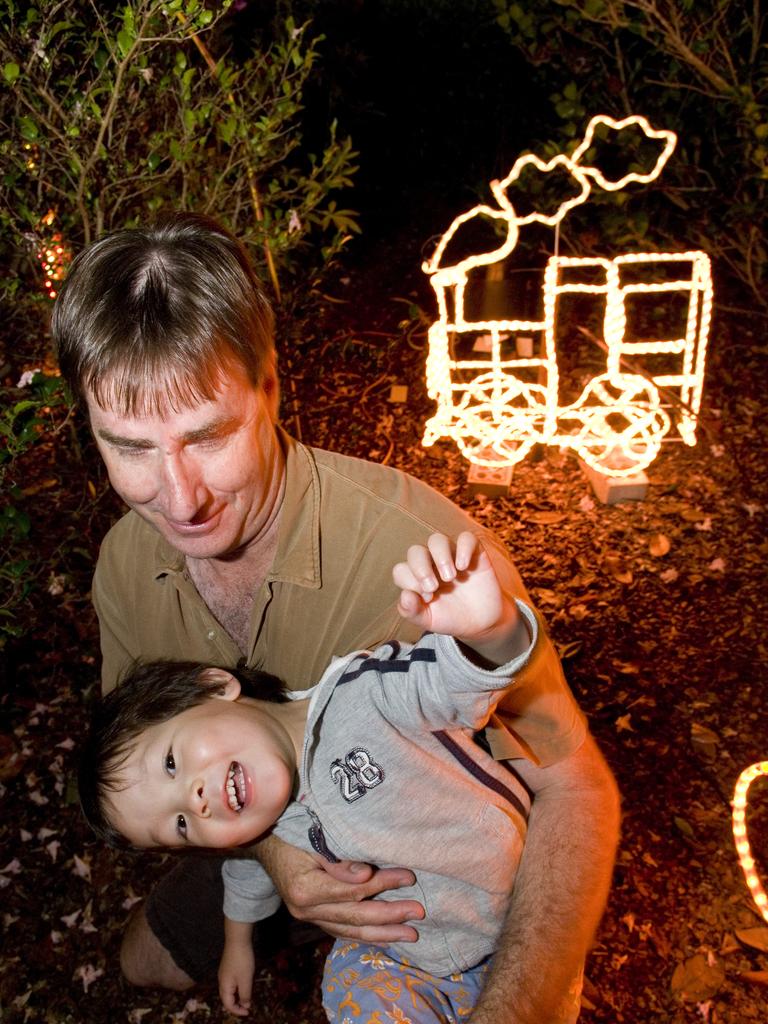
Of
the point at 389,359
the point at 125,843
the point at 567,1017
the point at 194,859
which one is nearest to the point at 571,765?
the point at 567,1017

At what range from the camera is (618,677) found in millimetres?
3914

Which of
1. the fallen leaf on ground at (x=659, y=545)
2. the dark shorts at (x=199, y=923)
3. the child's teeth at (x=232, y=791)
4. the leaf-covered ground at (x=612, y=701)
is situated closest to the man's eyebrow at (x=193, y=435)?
the child's teeth at (x=232, y=791)

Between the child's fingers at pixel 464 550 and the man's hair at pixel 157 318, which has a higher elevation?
the man's hair at pixel 157 318

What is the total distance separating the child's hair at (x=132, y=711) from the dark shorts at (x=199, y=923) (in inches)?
21.3

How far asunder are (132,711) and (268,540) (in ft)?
1.89

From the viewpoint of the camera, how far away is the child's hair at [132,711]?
2195 millimetres

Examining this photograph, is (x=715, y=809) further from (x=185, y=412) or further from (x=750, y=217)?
(x=750, y=217)

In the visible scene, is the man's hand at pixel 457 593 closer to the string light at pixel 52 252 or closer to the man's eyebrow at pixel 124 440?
the man's eyebrow at pixel 124 440

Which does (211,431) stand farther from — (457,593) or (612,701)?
(612,701)

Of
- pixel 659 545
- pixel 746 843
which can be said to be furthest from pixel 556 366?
pixel 746 843

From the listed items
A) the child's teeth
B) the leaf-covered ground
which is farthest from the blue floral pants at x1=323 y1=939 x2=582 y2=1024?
the leaf-covered ground

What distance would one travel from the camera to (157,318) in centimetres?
192

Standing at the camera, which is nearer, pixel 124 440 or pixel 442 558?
pixel 442 558

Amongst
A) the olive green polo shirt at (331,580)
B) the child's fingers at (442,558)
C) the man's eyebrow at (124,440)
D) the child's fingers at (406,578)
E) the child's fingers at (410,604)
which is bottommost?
the olive green polo shirt at (331,580)
